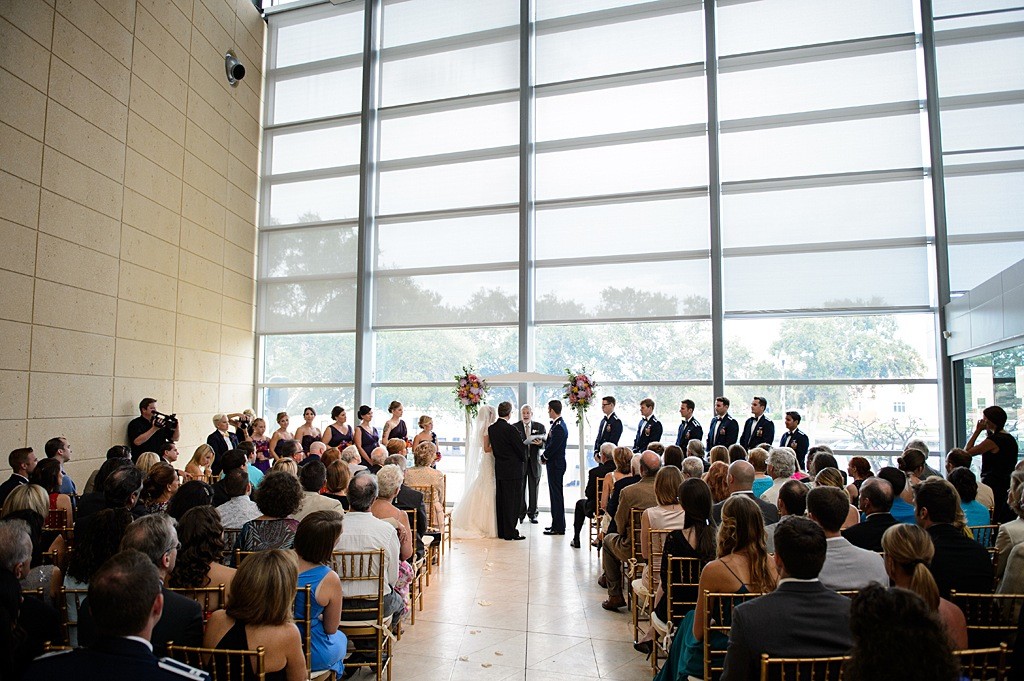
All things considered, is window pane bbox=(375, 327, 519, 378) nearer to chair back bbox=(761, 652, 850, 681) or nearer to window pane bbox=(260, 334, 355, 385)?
window pane bbox=(260, 334, 355, 385)

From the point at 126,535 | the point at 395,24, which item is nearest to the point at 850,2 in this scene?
the point at 395,24

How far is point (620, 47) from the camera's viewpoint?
33.7 ft

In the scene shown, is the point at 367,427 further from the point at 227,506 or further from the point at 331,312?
the point at 227,506

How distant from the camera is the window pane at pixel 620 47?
395 inches

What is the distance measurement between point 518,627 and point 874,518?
2.42 metres

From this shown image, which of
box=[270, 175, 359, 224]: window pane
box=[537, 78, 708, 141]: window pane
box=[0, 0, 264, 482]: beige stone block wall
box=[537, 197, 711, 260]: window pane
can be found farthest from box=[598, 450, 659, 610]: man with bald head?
box=[270, 175, 359, 224]: window pane

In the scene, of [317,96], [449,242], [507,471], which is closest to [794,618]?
[507,471]

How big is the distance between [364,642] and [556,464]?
4.81 meters

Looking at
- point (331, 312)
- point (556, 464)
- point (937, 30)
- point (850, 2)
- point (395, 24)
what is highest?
point (395, 24)

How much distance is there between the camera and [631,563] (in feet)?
13.8

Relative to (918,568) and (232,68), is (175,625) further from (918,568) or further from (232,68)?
(232,68)

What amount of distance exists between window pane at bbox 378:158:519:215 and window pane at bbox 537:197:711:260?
0.83 metres

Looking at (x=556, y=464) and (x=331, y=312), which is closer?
(x=556, y=464)

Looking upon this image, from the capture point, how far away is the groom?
297 inches
